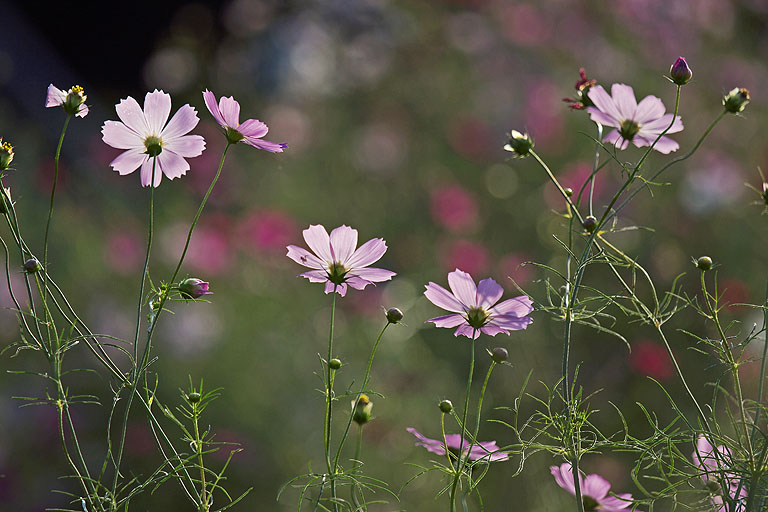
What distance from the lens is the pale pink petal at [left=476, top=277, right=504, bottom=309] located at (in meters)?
0.41

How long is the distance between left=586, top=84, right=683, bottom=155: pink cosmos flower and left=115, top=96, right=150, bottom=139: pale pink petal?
9.0 inches

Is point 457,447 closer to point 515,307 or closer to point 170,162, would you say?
point 515,307

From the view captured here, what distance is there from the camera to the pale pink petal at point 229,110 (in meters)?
0.40

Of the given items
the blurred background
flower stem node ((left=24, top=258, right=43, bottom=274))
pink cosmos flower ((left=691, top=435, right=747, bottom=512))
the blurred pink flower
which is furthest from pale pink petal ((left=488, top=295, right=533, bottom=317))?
the blurred pink flower

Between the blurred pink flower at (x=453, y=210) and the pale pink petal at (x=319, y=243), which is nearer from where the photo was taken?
the pale pink petal at (x=319, y=243)

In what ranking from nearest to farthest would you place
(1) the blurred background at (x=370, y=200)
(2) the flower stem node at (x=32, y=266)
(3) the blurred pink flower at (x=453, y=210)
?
1. (2) the flower stem node at (x=32, y=266)
2. (1) the blurred background at (x=370, y=200)
3. (3) the blurred pink flower at (x=453, y=210)


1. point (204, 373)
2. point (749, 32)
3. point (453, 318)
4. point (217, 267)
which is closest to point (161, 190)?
point (217, 267)

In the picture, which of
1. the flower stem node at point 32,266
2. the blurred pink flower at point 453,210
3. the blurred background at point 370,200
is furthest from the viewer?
the blurred pink flower at point 453,210

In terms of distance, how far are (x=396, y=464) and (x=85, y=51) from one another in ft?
8.46

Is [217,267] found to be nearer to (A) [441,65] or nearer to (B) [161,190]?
(B) [161,190]

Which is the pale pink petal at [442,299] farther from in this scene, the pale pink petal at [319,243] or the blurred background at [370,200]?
the blurred background at [370,200]

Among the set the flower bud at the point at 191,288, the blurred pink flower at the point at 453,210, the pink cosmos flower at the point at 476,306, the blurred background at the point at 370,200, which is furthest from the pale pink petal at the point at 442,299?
the blurred pink flower at the point at 453,210

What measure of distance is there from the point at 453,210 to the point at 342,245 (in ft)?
5.08

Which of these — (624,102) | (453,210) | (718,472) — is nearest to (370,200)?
(453,210)
